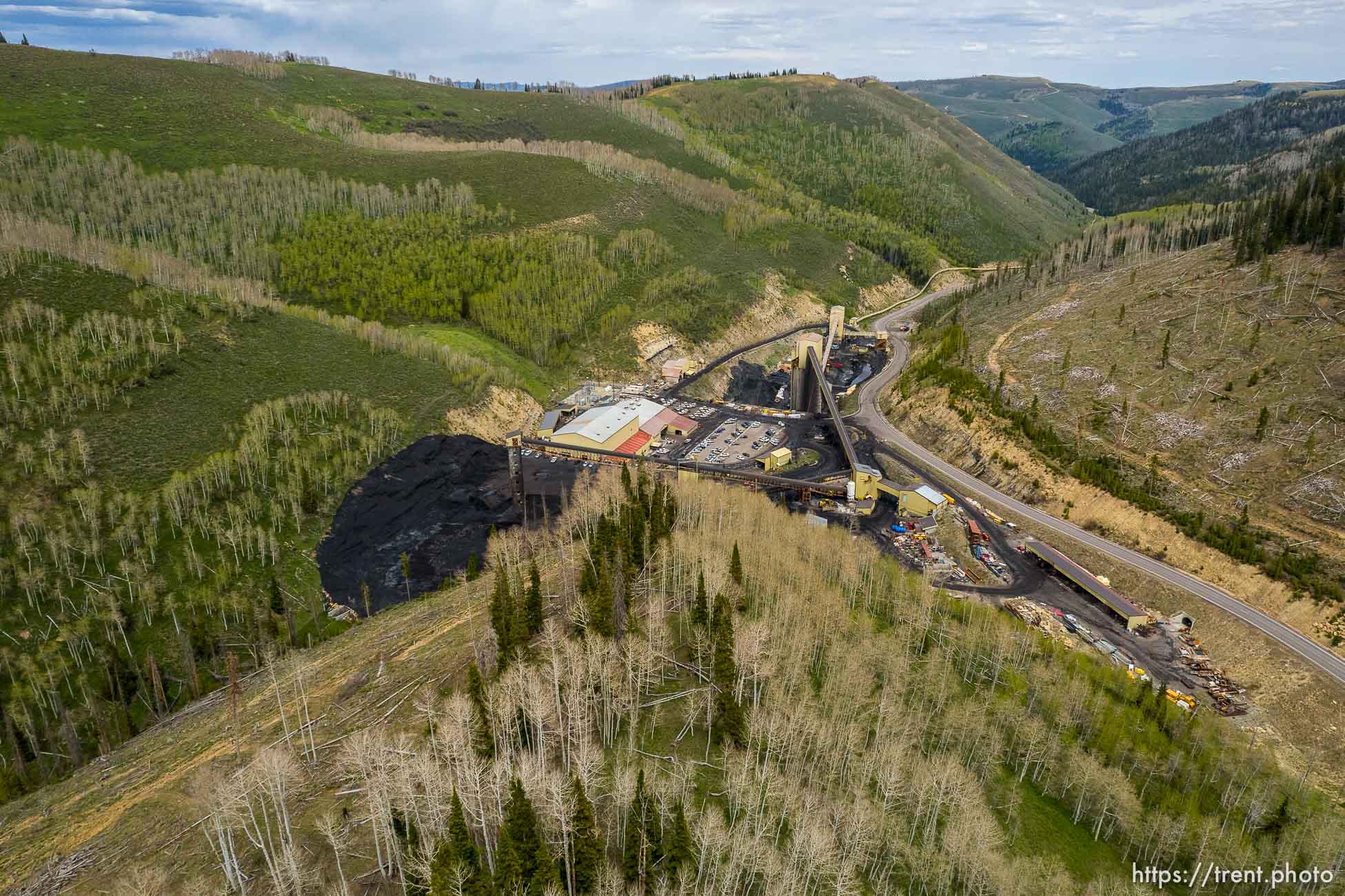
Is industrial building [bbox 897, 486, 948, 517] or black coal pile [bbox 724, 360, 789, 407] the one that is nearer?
industrial building [bbox 897, 486, 948, 517]

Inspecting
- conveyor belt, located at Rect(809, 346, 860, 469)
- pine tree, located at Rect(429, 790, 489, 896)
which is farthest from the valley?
A: conveyor belt, located at Rect(809, 346, 860, 469)

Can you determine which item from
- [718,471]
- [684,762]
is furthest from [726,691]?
[718,471]

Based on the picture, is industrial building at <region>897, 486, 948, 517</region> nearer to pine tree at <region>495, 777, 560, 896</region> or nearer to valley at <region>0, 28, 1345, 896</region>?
valley at <region>0, 28, 1345, 896</region>

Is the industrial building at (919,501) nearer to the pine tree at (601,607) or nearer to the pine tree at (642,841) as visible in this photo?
the pine tree at (601,607)

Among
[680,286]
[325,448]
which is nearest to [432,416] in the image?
[325,448]

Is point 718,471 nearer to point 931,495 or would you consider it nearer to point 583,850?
point 931,495

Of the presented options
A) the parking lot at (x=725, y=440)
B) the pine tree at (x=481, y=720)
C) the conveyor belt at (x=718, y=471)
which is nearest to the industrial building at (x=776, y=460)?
the parking lot at (x=725, y=440)
